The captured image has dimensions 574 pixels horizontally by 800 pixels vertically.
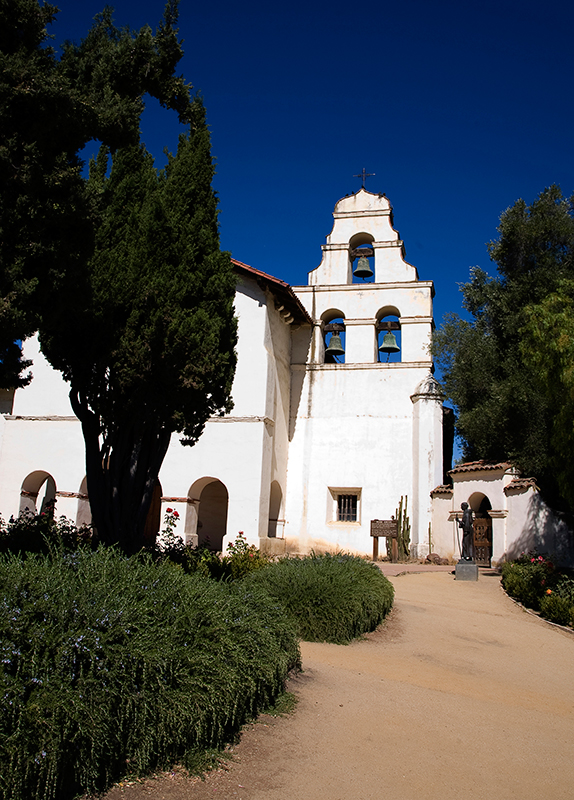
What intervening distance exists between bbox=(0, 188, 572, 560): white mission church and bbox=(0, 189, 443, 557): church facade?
4 centimetres

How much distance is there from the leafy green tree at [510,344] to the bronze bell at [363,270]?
332 centimetres

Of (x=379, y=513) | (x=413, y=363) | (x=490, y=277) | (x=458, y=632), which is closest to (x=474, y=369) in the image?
(x=413, y=363)

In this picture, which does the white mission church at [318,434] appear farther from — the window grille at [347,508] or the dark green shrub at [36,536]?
the dark green shrub at [36,536]

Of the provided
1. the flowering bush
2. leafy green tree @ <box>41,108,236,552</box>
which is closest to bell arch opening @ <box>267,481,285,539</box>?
the flowering bush

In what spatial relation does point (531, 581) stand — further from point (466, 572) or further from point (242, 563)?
point (242, 563)

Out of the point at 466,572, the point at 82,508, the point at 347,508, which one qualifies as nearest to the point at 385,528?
the point at 347,508

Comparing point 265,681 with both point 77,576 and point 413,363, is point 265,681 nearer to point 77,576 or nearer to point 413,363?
point 77,576

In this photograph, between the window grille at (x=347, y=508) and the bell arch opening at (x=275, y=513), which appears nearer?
the bell arch opening at (x=275, y=513)

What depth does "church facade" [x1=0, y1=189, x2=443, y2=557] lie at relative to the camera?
55.4 ft

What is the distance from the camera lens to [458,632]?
8695mm

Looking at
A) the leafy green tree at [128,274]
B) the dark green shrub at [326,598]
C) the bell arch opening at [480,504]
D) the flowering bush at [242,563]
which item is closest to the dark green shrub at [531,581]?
the dark green shrub at [326,598]

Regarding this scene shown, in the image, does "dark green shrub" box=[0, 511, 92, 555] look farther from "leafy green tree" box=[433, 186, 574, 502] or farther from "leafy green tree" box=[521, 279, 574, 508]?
"leafy green tree" box=[433, 186, 574, 502]

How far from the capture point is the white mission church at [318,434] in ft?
55.1

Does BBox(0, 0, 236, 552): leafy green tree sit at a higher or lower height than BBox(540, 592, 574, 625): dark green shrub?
higher
